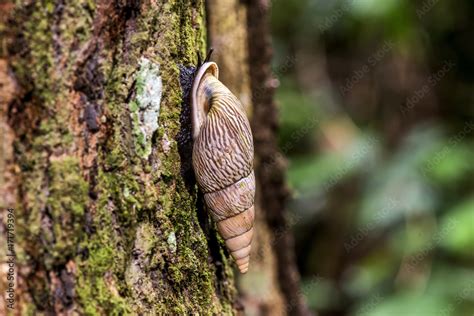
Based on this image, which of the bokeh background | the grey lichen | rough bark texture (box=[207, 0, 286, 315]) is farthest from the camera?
the bokeh background

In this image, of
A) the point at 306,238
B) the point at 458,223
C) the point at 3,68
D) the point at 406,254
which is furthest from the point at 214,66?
the point at 306,238

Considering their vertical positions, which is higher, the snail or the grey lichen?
the grey lichen

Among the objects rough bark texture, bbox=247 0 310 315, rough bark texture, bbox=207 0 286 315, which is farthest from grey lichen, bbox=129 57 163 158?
rough bark texture, bbox=247 0 310 315

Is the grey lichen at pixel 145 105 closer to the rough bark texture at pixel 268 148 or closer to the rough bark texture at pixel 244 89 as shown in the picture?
the rough bark texture at pixel 244 89

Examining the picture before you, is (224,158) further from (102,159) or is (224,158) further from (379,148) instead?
(379,148)

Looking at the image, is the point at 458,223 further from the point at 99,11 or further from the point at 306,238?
the point at 99,11

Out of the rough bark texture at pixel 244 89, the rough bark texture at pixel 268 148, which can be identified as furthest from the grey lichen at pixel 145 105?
the rough bark texture at pixel 268 148

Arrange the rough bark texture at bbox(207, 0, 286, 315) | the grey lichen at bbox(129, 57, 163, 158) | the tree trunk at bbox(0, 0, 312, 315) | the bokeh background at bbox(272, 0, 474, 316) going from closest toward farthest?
the tree trunk at bbox(0, 0, 312, 315) < the grey lichen at bbox(129, 57, 163, 158) < the rough bark texture at bbox(207, 0, 286, 315) < the bokeh background at bbox(272, 0, 474, 316)

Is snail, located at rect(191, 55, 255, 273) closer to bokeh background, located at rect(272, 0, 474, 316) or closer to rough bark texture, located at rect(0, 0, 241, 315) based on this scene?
rough bark texture, located at rect(0, 0, 241, 315)

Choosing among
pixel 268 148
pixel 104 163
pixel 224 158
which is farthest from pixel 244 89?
pixel 104 163
